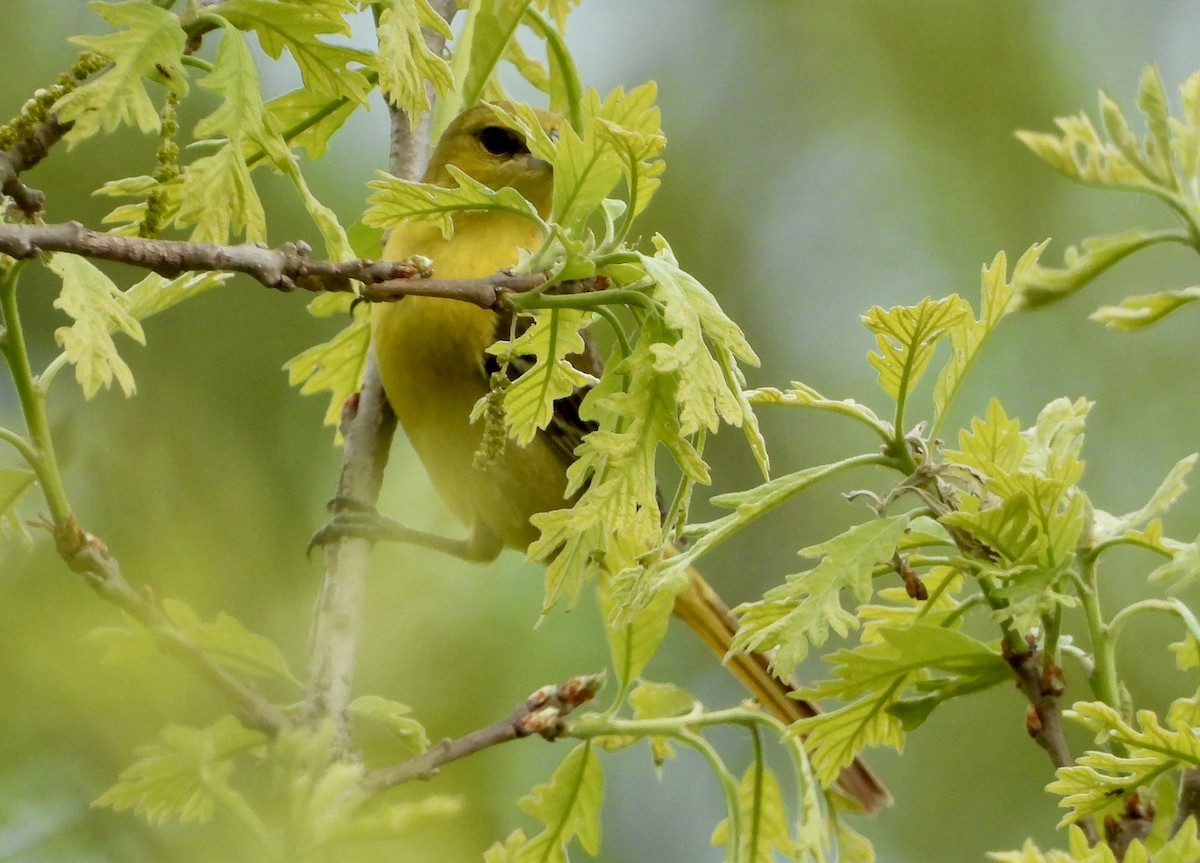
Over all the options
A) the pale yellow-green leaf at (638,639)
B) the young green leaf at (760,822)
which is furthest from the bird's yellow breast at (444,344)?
the young green leaf at (760,822)

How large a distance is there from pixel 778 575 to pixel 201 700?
4611mm

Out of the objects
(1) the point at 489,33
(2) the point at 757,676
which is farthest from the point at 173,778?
(2) the point at 757,676

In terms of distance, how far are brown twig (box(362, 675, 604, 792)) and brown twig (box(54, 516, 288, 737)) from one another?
0.50 ft

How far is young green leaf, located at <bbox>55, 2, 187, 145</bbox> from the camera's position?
134 centimetres

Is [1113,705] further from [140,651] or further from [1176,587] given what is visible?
[140,651]

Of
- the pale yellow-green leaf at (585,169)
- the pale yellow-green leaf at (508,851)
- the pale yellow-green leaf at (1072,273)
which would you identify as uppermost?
the pale yellow-green leaf at (585,169)

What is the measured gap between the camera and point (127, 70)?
135cm

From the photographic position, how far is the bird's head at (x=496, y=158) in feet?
12.2

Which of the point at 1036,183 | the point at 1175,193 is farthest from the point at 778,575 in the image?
the point at 1175,193

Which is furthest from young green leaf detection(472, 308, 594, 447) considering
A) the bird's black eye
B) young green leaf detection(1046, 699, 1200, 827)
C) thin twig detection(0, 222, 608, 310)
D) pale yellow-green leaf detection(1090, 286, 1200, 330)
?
the bird's black eye

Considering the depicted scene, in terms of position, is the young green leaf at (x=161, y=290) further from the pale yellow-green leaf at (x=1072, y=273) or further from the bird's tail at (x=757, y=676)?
the bird's tail at (x=757, y=676)

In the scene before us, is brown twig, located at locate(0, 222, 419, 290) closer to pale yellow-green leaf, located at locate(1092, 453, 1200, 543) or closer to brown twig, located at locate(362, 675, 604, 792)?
brown twig, located at locate(362, 675, 604, 792)

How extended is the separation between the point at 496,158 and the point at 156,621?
2.35 meters

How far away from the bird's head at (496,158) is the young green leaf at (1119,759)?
2.46 m
